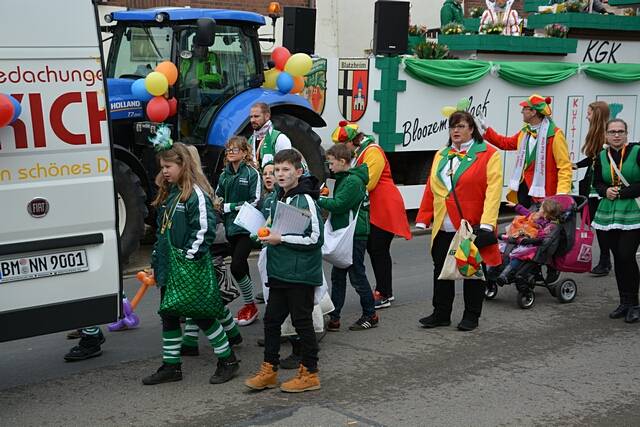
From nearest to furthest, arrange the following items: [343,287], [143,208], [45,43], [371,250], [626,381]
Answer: [45,43] < [626,381] < [343,287] < [371,250] < [143,208]

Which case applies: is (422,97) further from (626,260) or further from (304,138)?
(626,260)

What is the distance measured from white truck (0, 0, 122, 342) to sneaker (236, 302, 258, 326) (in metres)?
1.94

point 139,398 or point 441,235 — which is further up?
point 441,235

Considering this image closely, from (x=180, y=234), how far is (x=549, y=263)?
3670mm

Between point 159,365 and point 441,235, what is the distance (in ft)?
7.96

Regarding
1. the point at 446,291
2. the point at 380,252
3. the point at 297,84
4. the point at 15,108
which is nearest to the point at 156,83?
the point at 297,84

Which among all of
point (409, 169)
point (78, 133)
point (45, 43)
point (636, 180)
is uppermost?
point (45, 43)

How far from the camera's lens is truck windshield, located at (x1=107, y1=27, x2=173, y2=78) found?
32.6ft

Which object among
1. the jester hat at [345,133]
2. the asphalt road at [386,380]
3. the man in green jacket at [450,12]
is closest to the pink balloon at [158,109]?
the asphalt road at [386,380]

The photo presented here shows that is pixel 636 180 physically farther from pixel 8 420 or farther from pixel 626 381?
pixel 8 420

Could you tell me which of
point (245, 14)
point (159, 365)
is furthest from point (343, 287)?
point (245, 14)

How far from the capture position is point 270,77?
1084 centimetres

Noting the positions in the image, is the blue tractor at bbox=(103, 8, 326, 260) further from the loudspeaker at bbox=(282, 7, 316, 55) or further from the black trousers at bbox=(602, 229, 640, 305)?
the black trousers at bbox=(602, 229, 640, 305)

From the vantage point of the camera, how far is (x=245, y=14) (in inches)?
402
